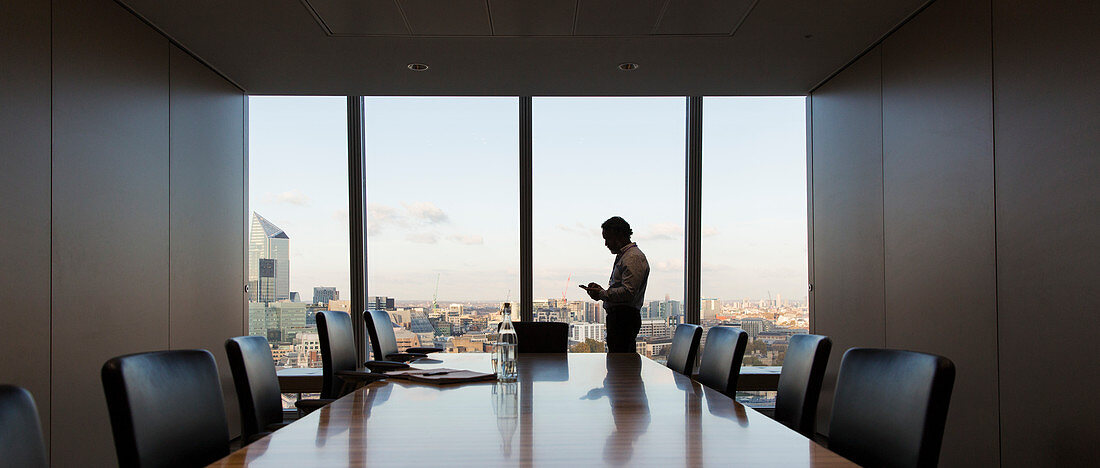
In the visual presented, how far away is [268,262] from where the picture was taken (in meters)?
7.15

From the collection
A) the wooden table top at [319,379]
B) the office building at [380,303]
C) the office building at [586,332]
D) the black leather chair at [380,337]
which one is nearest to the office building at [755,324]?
the wooden table top at [319,379]

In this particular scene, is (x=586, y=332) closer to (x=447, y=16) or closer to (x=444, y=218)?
(x=444, y=218)

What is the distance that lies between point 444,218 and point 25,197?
3996 millimetres

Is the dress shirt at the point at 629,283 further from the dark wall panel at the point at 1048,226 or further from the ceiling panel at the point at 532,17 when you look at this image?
the dark wall panel at the point at 1048,226

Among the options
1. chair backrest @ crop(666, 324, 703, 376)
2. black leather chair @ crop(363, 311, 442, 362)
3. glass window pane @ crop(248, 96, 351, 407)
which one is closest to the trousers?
chair backrest @ crop(666, 324, 703, 376)

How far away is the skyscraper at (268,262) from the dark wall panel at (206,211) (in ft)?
1.47

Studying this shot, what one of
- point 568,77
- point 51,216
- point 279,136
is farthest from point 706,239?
point 51,216

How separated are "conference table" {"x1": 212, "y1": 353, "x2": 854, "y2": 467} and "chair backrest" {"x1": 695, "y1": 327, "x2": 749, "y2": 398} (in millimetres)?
405

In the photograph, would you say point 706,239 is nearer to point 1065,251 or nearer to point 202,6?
point 1065,251

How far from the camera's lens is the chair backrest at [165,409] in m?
1.85

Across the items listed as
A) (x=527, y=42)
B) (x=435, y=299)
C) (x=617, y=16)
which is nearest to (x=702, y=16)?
(x=617, y=16)

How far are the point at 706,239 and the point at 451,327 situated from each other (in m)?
2.63

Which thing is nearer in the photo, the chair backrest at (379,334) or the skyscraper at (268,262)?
the chair backrest at (379,334)

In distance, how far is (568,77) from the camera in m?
6.24
